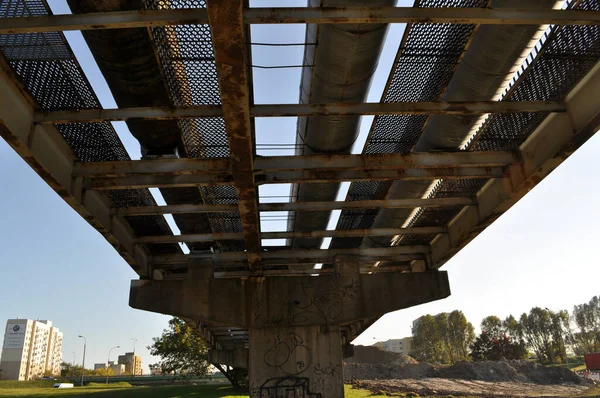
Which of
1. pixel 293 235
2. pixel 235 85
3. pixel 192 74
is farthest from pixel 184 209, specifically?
Answer: pixel 235 85

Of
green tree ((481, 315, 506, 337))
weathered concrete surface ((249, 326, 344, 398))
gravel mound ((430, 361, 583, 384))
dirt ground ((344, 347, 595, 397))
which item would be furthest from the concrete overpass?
green tree ((481, 315, 506, 337))

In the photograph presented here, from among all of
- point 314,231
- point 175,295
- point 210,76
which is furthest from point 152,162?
point 175,295

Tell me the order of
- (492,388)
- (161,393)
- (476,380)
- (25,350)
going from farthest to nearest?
1. (25,350)
2. (476,380)
3. (161,393)
4. (492,388)

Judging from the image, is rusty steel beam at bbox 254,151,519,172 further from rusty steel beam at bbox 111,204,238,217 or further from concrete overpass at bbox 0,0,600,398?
rusty steel beam at bbox 111,204,238,217

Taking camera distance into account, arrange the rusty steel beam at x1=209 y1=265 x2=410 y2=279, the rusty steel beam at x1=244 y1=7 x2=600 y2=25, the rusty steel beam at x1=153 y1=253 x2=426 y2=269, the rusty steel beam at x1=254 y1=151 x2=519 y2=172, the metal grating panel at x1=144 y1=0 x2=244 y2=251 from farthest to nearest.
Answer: the rusty steel beam at x1=209 y1=265 x2=410 y2=279 < the rusty steel beam at x1=153 y1=253 x2=426 y2=269 < the rusty steel beam at x1=254 y1=151 x2=519 y2=172 < the metal grating panel at x1=144 y1=0 x2=244 y2=251 < the rusty steel beam at x1=244 y1=7 x2=600 y2=25

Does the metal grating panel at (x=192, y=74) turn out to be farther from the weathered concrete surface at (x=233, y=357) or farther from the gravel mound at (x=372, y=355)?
the gravel mound at (x=372, y=355)

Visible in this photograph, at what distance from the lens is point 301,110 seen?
6219mm

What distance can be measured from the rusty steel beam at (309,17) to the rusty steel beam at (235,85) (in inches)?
15.0

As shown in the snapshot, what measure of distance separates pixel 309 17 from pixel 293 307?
31.4 feet

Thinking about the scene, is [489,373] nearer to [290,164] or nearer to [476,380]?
[476,380]

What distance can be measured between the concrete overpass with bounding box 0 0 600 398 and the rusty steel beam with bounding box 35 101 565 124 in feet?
0.07

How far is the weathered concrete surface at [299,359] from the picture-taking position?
41.5ft

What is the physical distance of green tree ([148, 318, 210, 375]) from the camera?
41750mm

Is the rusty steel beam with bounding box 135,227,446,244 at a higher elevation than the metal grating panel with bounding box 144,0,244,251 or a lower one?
lower
